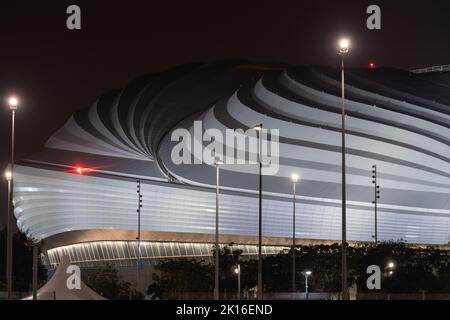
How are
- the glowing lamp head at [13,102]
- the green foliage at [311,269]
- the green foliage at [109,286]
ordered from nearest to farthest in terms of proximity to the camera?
the glowing lamp head at [13,102] → the green foliage at [109,286] → the green foliage at [311,269]

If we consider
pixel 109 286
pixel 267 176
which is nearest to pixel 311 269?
pixel 109 286

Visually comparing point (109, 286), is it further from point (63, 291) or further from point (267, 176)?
point (267, 176)

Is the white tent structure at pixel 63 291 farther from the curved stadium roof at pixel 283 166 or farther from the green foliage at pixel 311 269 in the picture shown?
the curved stadium roof at pixel 283 166

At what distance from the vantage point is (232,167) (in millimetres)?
126125

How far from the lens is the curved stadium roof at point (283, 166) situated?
403ft

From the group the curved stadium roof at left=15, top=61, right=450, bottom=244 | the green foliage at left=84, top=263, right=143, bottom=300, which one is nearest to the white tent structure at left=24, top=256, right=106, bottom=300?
Answer: the green foliage at left=84, top=263, right=143, bottom=300

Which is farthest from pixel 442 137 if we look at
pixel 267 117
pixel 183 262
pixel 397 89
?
pixel 183 262

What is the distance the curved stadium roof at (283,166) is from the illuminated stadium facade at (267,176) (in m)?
0.13

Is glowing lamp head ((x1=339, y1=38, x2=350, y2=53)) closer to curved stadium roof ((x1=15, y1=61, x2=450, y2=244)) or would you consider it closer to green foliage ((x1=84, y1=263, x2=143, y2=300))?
green foliage ((x1=84, y1=263, x2=143, y2=300))

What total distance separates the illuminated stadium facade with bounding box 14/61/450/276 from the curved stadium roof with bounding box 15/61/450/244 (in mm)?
131

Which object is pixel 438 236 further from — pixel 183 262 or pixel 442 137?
pixel 183 262

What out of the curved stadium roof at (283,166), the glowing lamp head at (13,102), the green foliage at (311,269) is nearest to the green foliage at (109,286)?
the green foliage at (311,269)

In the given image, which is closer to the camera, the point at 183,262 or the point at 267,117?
the point at 183,262

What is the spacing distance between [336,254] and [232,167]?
3047cm
